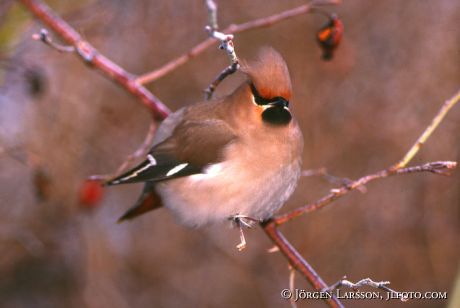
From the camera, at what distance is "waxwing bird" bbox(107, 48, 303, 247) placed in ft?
9.30

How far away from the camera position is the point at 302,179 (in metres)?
5.85

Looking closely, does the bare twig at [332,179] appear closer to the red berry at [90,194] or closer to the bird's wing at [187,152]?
the bird's wing at [187,152]

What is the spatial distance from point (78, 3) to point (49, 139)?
1.96m

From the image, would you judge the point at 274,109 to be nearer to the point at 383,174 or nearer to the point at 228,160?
the point at 228,160

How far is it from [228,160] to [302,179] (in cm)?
303

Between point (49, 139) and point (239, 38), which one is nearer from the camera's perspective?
point (49, 139)

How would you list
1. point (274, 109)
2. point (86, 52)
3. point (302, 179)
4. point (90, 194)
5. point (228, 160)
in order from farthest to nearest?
1. point (302, 179)
2. point (90, 194)
3. point (86, 52)
4. point (228, 160)
5. point (274, 109)

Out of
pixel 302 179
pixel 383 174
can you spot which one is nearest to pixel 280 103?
pixel 383 174

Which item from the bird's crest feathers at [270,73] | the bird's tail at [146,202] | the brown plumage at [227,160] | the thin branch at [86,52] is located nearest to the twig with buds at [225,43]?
the bird's crest feathers at [270,73]

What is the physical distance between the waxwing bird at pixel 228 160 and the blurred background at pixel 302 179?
2.59 metres

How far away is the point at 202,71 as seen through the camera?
19.7ft

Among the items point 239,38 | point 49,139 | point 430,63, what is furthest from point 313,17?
point 49,139

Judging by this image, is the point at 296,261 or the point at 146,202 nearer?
the point at 296,261

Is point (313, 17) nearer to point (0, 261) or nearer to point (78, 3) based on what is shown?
point (78, 3)
